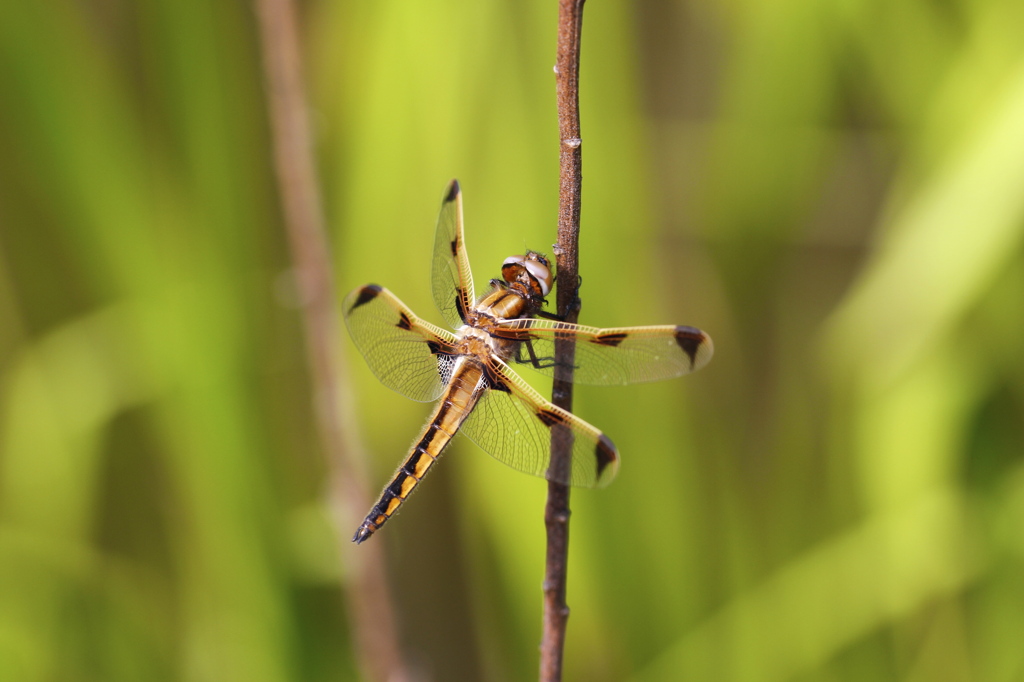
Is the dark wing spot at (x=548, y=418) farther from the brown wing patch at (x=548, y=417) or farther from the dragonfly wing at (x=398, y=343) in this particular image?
the dragonfly wing at (x=398, y=343)

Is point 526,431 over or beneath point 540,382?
over

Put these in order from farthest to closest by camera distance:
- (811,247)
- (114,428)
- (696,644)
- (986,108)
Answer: (811,247)
(114,428)
(696,644)
(986,108)

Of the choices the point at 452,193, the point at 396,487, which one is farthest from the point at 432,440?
the point at 452,193

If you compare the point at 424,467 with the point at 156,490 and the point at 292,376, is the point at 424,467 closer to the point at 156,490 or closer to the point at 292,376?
the point at 292,376

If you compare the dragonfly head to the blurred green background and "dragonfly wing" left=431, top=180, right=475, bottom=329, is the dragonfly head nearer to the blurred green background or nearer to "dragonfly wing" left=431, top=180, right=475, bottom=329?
"dragonfly wing" left=431, top=180, right=475, bottom=329

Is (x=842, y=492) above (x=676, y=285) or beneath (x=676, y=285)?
beneath

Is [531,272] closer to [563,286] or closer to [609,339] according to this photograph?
[609,339]

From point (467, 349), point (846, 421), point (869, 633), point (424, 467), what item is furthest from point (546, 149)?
point (869, 633)

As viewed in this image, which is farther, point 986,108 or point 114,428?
point 114,428
